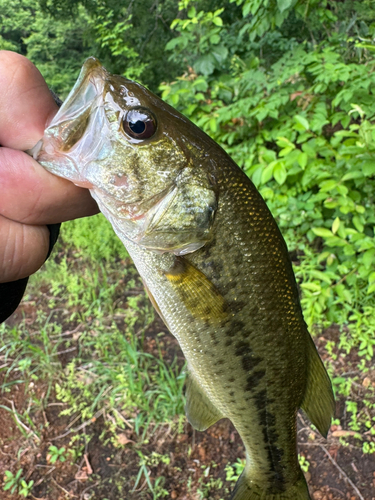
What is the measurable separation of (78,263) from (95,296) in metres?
0.67

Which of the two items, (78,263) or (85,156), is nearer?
(85,156)

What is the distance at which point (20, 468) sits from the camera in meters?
2.31

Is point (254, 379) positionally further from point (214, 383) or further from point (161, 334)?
point (161, 334)

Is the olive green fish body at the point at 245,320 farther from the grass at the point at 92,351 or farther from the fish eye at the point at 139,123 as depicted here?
the grass at the point at 92,351

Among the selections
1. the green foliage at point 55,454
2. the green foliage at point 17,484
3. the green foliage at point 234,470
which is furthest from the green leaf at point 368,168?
the green foliage at point 17,484

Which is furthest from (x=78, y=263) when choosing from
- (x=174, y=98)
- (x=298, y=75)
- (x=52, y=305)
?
(x=298, y=75)

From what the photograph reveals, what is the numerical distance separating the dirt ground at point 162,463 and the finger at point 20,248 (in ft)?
5.70

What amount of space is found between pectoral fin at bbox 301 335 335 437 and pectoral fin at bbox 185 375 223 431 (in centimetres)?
35

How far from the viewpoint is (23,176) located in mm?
877

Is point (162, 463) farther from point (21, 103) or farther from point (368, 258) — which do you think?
point (21, 103)

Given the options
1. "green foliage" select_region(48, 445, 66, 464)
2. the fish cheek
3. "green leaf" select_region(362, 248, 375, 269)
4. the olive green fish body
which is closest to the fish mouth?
the fish cheek

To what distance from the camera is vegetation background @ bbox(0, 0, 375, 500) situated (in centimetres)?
228

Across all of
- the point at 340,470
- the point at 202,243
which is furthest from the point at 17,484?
the point at 202,243

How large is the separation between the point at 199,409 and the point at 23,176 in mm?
1096
